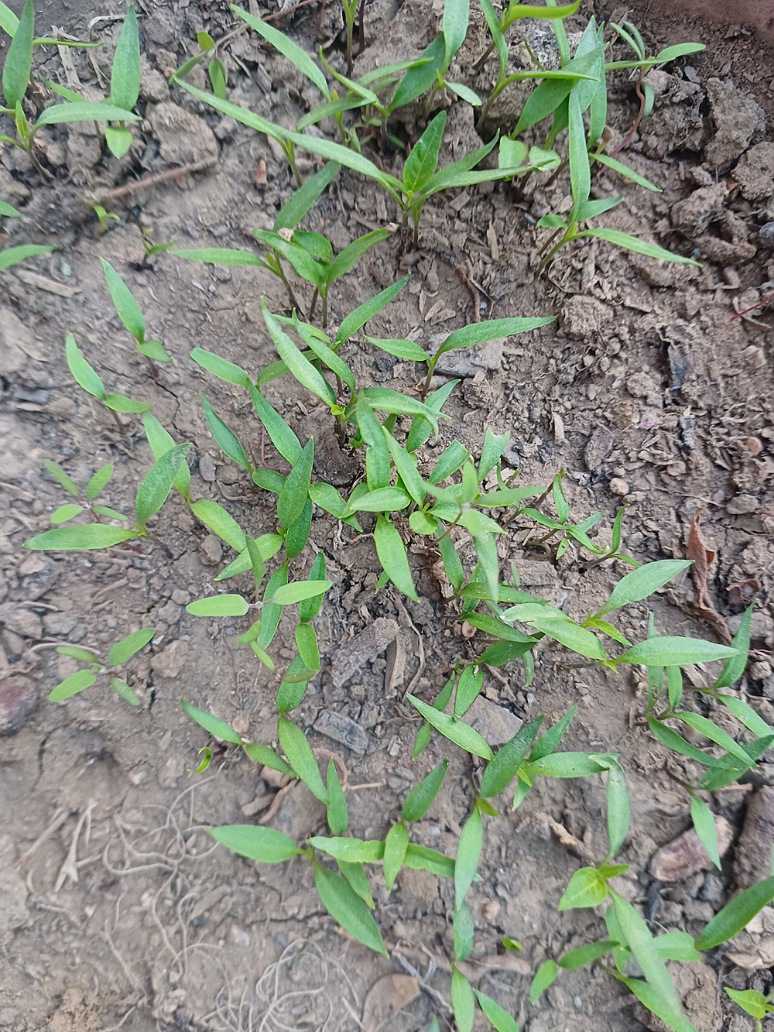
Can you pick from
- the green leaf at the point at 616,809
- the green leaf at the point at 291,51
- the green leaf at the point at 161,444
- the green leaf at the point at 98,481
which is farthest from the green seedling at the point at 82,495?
the green leaf at the point at 616,809

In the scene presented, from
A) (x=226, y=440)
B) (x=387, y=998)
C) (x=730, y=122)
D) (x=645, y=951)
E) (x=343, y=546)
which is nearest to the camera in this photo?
(x=645, y=951)

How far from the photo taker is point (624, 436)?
4.58ft

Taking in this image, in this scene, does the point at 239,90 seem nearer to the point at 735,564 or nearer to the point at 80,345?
the point at 80,345

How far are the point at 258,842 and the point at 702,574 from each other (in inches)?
41.6

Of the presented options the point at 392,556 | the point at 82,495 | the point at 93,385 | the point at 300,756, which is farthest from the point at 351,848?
the point at 93,385

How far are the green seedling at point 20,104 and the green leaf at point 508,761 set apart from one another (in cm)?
135

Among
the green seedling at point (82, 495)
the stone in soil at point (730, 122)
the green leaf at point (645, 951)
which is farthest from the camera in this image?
the stone in soil at point (730, 122)

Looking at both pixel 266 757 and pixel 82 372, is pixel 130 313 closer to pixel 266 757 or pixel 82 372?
pixel 82 372

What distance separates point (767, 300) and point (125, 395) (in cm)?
151

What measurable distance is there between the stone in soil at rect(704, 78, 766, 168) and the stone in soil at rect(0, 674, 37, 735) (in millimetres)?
1925

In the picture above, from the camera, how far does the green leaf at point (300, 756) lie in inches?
41.6

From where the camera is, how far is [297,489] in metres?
1.06

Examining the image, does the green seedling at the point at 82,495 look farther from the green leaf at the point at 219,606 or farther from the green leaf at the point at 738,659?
the green leaf at the point at 738,659

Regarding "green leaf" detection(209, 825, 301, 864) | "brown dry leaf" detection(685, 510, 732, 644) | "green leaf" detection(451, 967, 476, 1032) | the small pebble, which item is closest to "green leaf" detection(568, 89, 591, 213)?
the small pebble
